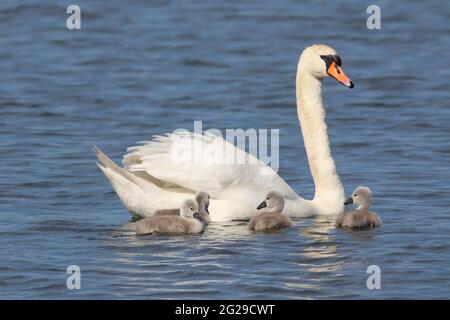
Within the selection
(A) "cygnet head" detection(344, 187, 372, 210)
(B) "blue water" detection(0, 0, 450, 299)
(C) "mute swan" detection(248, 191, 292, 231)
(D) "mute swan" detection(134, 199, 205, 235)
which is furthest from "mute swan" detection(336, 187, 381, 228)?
(D) "mute swan" detection(134, 199, 205, 235)

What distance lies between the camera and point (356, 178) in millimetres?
14008

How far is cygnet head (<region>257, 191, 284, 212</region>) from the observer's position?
11.6m

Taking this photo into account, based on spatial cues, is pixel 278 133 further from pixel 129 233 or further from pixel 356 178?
pixel 129 233

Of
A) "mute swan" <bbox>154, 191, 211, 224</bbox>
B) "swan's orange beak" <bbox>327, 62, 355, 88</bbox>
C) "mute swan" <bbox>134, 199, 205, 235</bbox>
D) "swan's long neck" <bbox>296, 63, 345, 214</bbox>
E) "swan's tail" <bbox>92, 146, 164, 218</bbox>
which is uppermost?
"swan's orange beak" <bbox>327, 62, 355, 88</bbox>

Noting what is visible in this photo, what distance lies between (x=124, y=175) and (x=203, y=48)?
11.3 m

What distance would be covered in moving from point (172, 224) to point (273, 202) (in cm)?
98

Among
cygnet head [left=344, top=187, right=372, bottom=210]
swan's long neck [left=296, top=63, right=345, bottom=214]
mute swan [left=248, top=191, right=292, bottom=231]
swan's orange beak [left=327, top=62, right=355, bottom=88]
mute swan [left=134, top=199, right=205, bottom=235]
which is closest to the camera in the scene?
mute swan [left=134, top=199, right=205, bottom=235]

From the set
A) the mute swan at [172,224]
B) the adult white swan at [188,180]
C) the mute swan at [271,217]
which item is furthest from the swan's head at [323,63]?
the mute swan at [172,224]

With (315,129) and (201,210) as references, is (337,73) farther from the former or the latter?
(201,210)

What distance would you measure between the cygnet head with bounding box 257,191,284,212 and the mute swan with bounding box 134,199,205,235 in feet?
2.17

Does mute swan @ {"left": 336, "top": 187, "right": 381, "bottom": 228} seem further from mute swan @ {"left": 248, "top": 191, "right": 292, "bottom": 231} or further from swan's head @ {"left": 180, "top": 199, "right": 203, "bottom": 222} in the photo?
swan's head @ {"left": 180, "top": 199, "right": 203, "bottom": 222}

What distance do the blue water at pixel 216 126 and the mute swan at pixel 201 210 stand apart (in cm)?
21

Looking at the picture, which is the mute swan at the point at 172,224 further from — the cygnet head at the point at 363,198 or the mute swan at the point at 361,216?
the cygnet head at the point at 363,198
